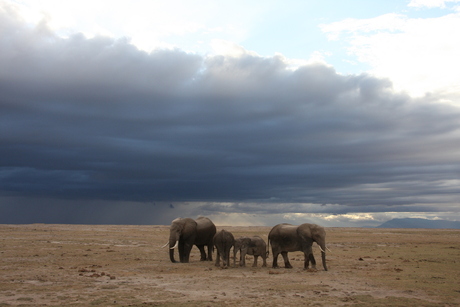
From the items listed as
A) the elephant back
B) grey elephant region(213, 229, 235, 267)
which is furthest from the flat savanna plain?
the elephant back

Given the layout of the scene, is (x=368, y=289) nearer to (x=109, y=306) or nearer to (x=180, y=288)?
(x=180, y=288)

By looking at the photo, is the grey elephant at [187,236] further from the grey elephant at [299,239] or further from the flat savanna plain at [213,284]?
the grey elephant at [299,239]

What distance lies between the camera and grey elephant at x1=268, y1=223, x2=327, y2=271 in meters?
26.5

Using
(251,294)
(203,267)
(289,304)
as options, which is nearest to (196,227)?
(203,267)

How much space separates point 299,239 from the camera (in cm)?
2678

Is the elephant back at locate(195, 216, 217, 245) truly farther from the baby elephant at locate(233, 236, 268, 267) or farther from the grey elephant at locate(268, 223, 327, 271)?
the grey elephant at locate(268, 223, 327, 271)

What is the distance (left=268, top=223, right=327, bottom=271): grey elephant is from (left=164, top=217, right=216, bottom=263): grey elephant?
6569 mm

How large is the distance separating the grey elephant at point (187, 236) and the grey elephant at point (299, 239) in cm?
657

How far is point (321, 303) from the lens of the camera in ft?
53.8

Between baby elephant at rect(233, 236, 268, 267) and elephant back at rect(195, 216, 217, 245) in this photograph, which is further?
elephant back at rect(195, 216, 217, 245)

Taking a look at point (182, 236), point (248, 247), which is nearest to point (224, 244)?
point (248, 247)

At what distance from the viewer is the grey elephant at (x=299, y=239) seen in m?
26.5

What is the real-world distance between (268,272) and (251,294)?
7257 millimetres

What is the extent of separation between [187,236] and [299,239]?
867 centimetres
